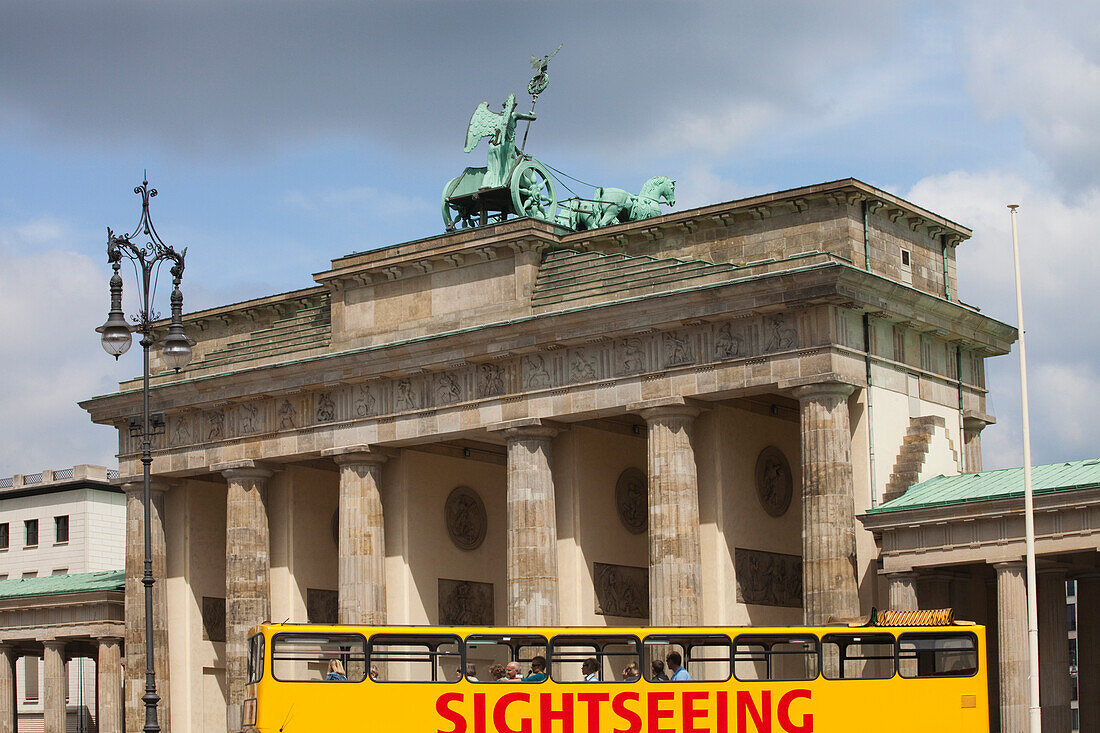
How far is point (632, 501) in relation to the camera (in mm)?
54156

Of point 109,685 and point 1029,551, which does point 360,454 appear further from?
point 1029,551

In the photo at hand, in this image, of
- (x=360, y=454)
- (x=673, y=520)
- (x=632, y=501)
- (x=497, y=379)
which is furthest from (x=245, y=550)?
(x=673, y=520)

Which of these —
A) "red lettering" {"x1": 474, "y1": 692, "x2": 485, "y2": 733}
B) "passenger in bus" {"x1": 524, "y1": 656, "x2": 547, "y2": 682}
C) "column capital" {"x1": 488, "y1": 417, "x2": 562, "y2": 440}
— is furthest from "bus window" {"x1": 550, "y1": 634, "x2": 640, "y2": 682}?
"column capital" {"x1": 488, "y1": 417, "x2": 562, "y2": 440}

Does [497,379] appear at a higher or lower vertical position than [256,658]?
higher

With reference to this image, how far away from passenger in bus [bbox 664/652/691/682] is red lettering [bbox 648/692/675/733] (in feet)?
1.21

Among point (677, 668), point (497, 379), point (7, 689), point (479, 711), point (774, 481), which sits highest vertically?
point (497, 379)

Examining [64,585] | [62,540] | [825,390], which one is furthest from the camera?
[62,540]

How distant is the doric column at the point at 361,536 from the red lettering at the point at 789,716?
953 inches

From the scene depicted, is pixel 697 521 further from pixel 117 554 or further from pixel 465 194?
pixel 117 554

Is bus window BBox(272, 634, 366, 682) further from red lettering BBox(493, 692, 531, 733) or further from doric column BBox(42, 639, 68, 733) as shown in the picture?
doric column BBox(42, 639, 68, 733)

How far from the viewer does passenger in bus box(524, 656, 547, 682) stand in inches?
1251

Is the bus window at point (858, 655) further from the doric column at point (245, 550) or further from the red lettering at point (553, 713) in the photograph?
the doric column at point (245, 550)

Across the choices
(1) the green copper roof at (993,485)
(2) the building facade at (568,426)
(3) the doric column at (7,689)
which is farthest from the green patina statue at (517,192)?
(3) the doric column at (7,689)

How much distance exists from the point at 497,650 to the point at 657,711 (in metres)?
3.16
